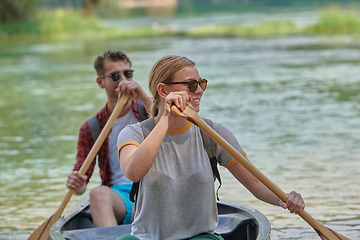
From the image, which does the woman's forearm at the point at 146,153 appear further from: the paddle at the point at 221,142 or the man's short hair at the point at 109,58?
the man's short hair at the point at 109,58

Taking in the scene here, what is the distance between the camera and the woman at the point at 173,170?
3402 mm

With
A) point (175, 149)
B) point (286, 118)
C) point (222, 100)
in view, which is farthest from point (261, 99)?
point (175, 149)

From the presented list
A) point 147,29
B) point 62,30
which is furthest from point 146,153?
point 62,30

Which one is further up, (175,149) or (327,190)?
(175,149)

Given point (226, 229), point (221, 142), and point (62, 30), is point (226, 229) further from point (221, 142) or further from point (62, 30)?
point (62, 30)

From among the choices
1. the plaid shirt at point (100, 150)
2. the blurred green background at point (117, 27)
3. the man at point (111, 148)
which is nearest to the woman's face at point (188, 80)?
the man at point (111, 148)

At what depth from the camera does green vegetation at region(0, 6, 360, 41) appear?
27.5 m

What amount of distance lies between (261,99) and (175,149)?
982cm

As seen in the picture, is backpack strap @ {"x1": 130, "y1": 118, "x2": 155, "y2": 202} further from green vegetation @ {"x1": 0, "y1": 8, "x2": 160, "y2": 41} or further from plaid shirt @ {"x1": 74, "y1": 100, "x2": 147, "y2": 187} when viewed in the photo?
green vegetation @ {"x1": 0, "y1": 8, "x2": 160, "y2": 41}

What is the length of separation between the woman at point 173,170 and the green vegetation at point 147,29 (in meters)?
23.4

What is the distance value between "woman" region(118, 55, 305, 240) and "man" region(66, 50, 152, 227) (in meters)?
1.20

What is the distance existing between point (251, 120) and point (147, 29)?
26.0 metres

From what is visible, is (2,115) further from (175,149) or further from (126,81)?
(175,149)

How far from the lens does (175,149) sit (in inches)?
137
